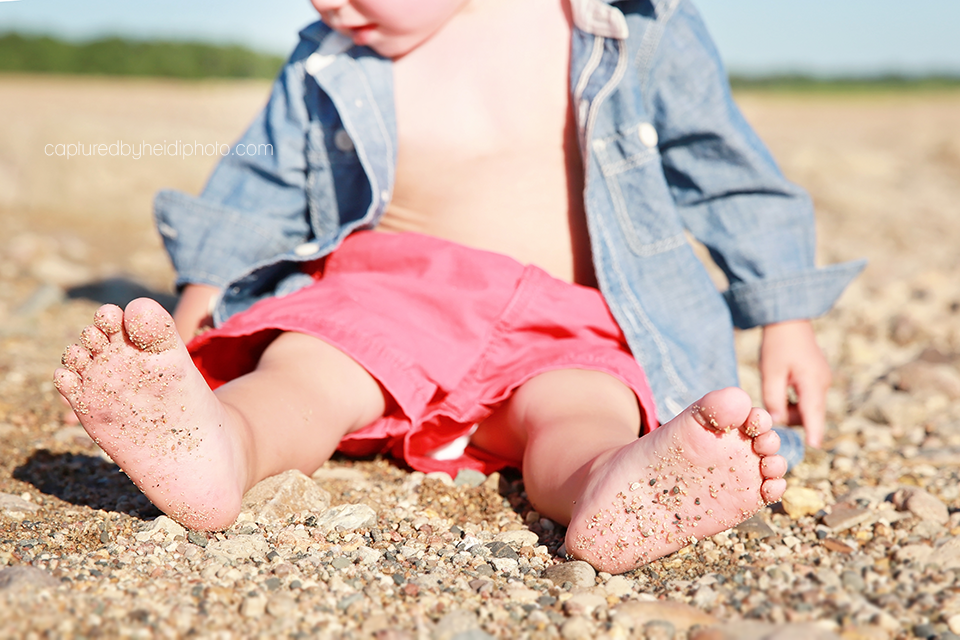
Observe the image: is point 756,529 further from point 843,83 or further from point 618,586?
point 843,83

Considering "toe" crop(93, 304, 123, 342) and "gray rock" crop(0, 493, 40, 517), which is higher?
"toe" crop(93, 304, 123, 342)

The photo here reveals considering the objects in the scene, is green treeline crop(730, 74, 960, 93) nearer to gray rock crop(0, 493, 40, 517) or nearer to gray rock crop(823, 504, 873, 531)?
gray rock crop(823, 504, 873, 531)

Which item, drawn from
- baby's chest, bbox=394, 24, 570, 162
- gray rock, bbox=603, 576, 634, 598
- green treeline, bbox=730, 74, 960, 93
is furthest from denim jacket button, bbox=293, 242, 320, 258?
green treeline, bbox=730, 74, 960, 93

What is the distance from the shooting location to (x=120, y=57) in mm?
15242

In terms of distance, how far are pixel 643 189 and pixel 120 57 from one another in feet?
51.3

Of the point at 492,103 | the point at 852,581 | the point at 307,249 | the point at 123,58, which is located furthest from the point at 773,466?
the point at 123,58

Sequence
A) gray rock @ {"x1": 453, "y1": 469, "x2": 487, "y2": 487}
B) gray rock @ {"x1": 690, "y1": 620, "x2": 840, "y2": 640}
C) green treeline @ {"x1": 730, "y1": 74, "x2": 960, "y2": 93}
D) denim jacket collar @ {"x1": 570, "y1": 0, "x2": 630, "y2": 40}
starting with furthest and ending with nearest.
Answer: green treeline @ {"x1": 730, "y1": 74, "x2": 960, "y2": 93} < denim jacket collar @ {"x1": 570, "y1": 0, "x2": 630, "y2": 40} < gray rock @ {"x1": 453, "y1": 469, "x2": 487, "y2": 487} < gray rock @ {"x1": 690, "y1": 620, "x2": 840, "y2": 640}

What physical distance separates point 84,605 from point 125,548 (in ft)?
0.56

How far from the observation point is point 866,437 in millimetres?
1860

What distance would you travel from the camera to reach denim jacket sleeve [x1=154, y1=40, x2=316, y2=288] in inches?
72.9

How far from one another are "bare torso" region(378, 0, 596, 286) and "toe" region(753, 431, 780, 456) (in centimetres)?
76

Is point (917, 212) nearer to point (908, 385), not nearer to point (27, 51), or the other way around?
point (908, 385)

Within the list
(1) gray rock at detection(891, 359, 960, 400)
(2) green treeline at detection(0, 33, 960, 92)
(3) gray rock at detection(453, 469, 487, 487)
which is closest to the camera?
(3) gray rock at detection(453, 469, 487, 487)

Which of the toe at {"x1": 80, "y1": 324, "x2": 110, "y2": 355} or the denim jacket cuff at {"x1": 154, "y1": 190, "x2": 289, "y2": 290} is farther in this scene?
the denim jacket cuff at {"x1": 154, "y1": 190, "x2": 289, "y2": 290}
